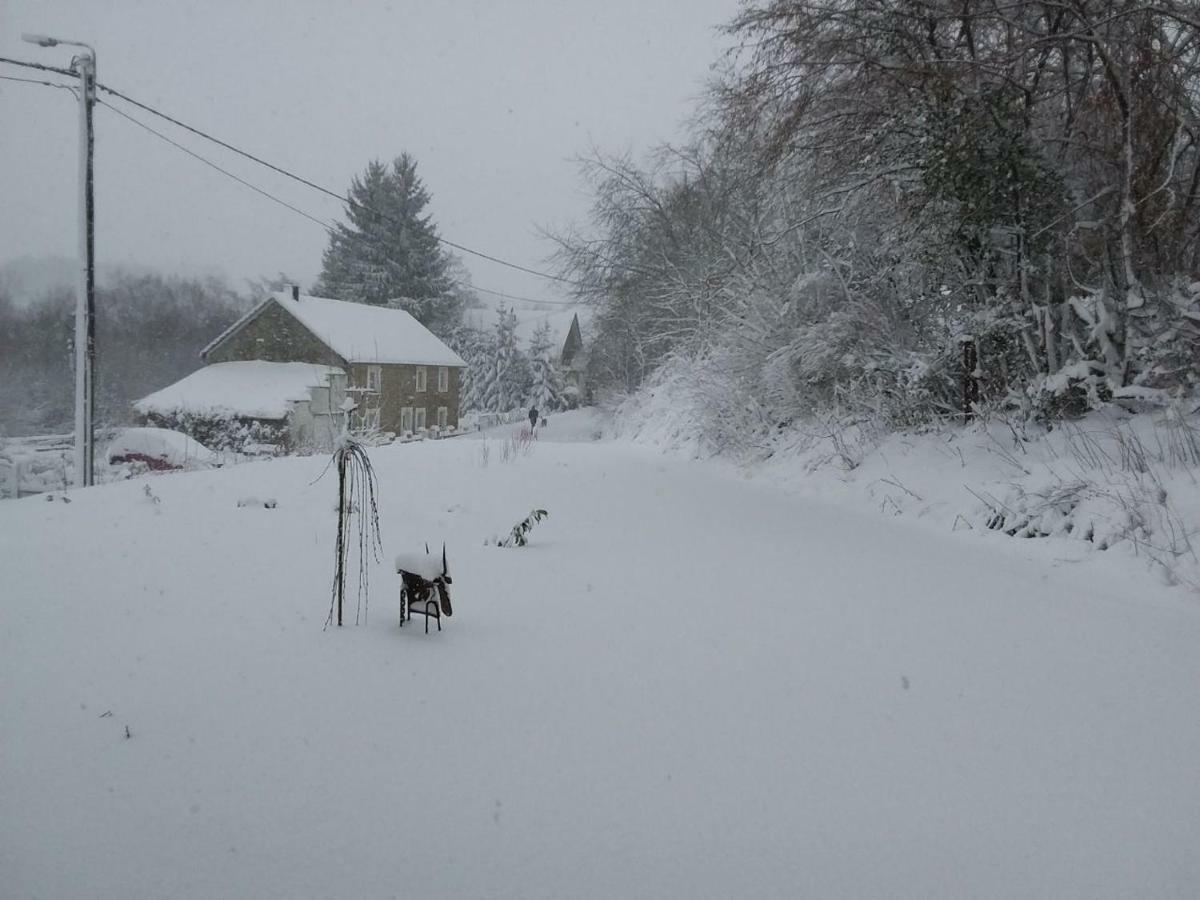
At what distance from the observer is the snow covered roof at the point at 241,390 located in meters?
6.88

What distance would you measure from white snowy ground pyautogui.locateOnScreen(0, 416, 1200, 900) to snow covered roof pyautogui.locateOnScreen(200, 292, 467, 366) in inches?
167

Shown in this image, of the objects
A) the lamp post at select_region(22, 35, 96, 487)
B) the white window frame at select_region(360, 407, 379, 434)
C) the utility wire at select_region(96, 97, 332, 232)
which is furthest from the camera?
the white window frame at select_region(360, 407, 379, 434)

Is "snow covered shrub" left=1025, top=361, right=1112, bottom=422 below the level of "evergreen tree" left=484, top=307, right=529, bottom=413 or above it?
below

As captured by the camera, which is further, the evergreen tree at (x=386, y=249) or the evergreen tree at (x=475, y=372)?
the evergreen tree at (x=475, y=372)

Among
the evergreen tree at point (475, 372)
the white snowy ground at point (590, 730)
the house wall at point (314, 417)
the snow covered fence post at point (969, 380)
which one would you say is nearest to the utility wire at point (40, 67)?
the white snowy ground at point (590, 730)

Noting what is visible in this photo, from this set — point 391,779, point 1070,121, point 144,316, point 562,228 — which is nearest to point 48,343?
point 144,316

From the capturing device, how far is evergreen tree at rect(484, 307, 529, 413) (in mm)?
37438

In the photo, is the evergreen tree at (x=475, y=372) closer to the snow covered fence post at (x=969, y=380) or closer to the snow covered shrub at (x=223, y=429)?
the snow covered shrub at (x=223, y=429)

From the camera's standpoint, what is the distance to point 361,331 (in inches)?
637

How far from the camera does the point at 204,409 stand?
7.73m

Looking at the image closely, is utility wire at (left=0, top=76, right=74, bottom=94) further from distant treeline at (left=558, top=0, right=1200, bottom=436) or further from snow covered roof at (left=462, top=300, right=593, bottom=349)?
snow covered roof at (left=462, top=300, right=593, bottom=349)

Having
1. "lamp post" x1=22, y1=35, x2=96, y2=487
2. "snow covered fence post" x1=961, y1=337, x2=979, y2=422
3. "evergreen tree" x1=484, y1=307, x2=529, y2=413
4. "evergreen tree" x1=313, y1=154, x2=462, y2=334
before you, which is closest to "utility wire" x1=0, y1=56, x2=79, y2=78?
"lamp post" x1=22, y1=35, x2=96, y2=487

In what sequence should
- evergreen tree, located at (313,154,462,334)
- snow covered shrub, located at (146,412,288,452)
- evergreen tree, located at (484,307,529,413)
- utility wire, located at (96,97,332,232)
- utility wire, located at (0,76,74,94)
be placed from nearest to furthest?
utility wire, located at (0,76,74,94) < snow covered shrub, located at (146,412,288,452) < utility wire, located at (96,97,332,232) < evergreen tree, located at (313,154,462,334) < evergreen tree, located at (484,307,529,413)

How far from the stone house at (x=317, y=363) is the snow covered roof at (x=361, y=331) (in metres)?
0.03
